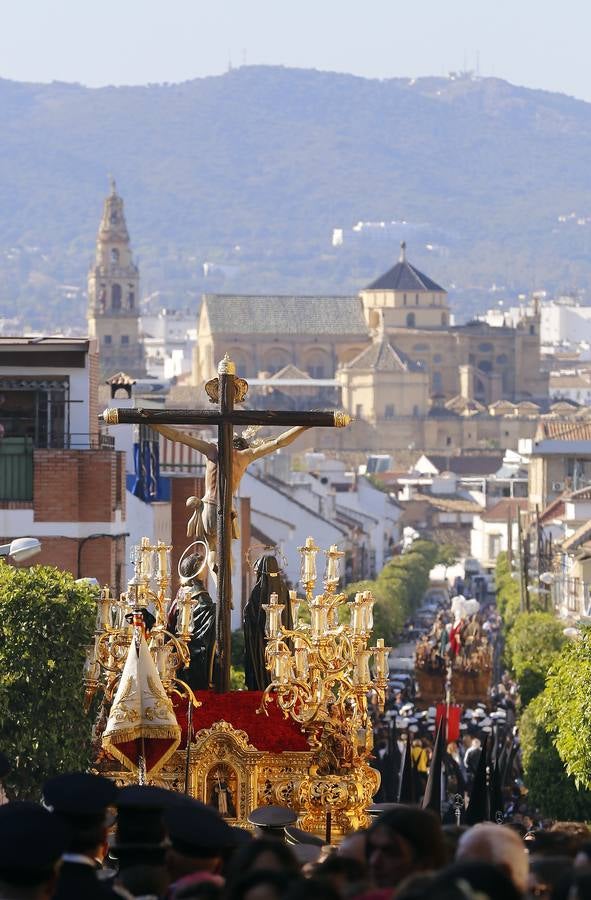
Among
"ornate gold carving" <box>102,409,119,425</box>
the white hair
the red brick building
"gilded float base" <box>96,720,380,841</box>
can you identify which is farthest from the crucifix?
the red brick building

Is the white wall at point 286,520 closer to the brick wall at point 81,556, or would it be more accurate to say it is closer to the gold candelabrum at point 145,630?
the brick wall at point 81,556

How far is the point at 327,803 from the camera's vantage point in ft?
69.9

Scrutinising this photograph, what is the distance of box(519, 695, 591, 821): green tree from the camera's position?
1720 inches

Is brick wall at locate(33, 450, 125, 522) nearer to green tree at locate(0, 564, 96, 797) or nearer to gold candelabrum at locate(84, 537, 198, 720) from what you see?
green tree at locate(0, 564, 96, 797)

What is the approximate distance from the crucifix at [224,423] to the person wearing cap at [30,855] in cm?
787

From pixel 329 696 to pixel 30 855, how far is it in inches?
326

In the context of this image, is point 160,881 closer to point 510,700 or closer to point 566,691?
point 566,691

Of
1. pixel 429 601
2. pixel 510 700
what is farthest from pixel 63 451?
pixel 429 601

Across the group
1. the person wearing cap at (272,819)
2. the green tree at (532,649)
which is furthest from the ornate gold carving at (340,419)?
the green tree at (532,649)

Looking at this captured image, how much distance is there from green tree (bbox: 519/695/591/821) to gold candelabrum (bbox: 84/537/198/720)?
2109 cm

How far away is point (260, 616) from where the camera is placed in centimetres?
2267

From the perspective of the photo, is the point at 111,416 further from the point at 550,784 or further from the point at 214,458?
the point at 550,784

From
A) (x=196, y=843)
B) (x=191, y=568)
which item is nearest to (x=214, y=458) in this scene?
(x=191, y=568)

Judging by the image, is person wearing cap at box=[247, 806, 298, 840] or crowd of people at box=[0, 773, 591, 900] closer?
crowd of people at box=[0, 773, 591, 900]
